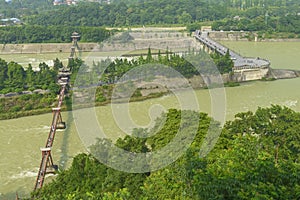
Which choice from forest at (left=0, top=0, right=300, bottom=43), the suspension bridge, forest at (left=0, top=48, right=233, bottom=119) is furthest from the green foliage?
the suspension bridge

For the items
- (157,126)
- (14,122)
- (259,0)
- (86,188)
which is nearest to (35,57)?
(14,122)

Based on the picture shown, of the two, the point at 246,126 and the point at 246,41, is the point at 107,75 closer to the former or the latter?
the point at 246,126

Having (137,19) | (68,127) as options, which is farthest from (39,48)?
(68,127)

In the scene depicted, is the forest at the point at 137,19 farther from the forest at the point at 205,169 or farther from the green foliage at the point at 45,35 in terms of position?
the forest at the point at 205,169

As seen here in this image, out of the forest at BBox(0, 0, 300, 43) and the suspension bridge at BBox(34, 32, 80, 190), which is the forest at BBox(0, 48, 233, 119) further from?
the forest at BBox(0, 0, 300, 43)

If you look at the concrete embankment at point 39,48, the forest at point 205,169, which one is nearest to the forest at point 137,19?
the concrete embankment at point 39,48

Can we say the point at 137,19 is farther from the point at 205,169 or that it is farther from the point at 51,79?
the point at 205,169
